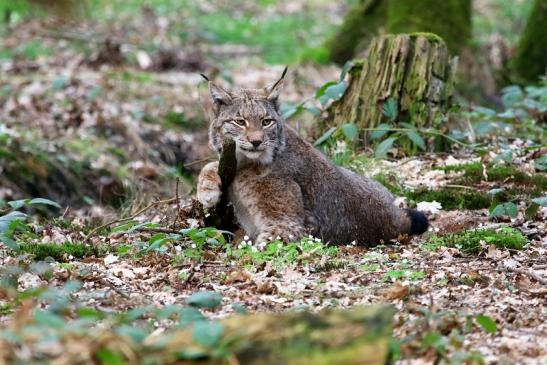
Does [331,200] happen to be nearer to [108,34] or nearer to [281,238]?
[281,238]

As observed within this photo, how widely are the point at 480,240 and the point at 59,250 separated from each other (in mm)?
3294

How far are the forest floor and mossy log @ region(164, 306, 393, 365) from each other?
2.36 feet

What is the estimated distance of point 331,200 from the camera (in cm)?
788

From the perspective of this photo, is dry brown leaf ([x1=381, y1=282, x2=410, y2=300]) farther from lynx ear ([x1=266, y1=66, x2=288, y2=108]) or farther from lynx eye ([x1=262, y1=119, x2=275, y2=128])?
lynx ear ([x1=266, y1=66, x2=288, y2=108])

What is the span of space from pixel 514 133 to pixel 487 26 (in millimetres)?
9643

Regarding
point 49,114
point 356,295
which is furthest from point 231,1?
point 356,295

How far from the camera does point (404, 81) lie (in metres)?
9.98

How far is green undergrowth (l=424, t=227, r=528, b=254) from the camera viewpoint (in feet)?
23.1

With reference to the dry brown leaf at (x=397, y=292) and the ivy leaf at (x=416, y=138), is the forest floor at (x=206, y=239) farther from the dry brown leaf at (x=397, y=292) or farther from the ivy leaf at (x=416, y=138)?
the ivy leaf at (x=416, y=138)

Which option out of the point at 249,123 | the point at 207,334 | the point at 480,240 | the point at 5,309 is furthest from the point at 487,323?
the point at 249,123

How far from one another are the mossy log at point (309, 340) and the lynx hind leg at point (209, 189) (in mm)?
3935

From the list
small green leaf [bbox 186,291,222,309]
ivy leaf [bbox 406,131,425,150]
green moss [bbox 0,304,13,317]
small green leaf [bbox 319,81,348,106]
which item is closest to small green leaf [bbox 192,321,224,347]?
small green leaf [bbox 186,291,222,309]

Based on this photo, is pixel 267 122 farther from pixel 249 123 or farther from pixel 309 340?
pixel 309 340

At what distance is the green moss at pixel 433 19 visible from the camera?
533 inches
